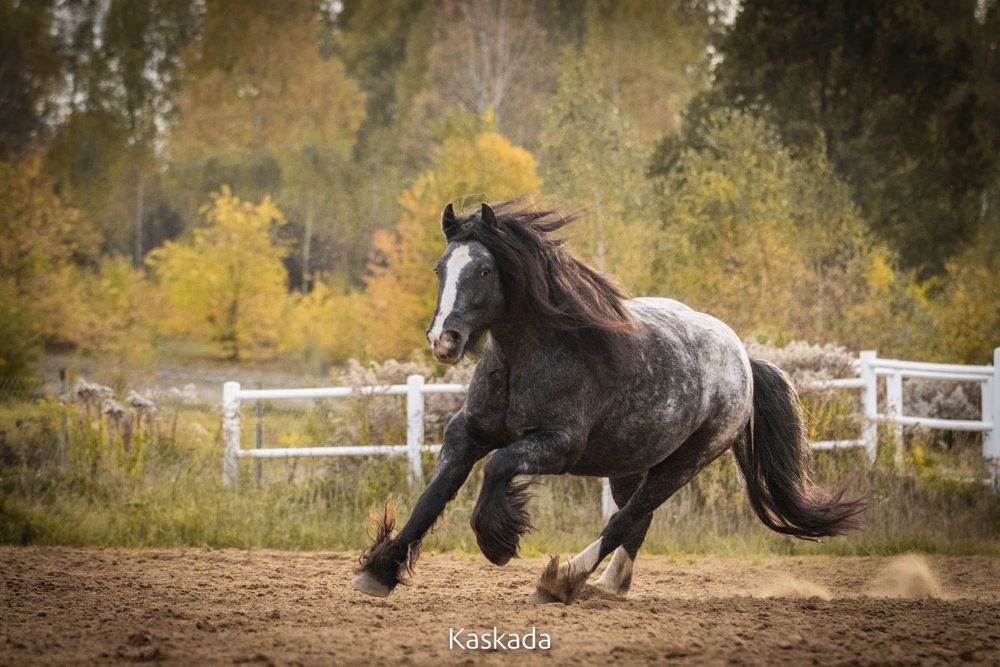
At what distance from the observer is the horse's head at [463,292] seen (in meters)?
5.25

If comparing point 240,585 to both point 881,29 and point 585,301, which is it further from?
point 881,29

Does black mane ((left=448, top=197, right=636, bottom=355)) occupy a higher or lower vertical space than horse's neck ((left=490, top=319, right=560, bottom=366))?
higher

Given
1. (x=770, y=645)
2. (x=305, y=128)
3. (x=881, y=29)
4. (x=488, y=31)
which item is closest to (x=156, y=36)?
(x=305, y=128)

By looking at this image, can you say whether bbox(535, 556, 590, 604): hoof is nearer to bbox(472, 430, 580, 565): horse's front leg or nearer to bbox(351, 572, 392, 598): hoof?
bbox(472, 430, 580, 565): horse's front leg

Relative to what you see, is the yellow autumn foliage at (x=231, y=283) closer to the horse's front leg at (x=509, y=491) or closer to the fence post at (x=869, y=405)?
the fence post at (x=869, y=405)

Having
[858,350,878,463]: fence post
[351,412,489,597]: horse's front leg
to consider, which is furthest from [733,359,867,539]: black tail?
[858,350,878,463]: fence post

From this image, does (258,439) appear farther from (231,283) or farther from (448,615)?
(231,283)

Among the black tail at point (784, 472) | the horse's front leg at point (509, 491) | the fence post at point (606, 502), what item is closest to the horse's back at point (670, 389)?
the black tail at point (784, 472)

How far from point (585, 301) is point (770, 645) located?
77.2 inches

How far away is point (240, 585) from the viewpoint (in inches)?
260

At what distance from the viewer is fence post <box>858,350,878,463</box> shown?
34.2 ft

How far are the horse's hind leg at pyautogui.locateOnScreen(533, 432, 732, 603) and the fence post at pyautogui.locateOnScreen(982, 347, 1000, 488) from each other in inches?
178

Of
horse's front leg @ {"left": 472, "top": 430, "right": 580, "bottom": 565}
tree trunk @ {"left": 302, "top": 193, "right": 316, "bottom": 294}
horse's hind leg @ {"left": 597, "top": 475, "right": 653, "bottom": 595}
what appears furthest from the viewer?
tree trunk @ {"left": 302, "top": 193, "right": 316, "bottom": 294}

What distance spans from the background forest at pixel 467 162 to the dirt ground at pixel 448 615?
7.70ft
